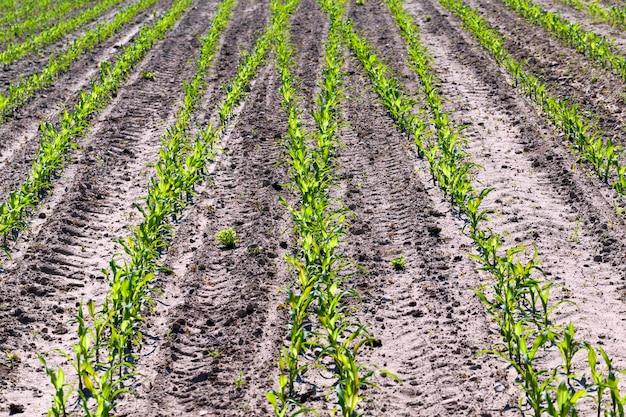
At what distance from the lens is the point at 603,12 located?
56.2 ft

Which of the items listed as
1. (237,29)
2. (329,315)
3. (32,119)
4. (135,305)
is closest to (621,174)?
(329,315)

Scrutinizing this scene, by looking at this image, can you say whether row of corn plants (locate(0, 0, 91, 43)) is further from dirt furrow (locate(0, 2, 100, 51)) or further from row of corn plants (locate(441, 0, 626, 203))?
row of corn plants (locate(441, 0, 626, 203))

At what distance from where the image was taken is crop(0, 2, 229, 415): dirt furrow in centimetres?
606

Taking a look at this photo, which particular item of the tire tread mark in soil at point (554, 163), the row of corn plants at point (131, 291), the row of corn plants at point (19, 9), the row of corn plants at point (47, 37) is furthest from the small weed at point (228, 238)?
the row of corn plants at point (19, 9)

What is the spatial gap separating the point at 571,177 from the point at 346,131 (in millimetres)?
3276

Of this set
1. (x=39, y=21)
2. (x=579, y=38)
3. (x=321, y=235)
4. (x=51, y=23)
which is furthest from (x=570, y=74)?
(x=39, y=21)

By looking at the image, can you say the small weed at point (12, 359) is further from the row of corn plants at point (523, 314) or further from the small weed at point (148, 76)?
the small weed at point (148, 76)

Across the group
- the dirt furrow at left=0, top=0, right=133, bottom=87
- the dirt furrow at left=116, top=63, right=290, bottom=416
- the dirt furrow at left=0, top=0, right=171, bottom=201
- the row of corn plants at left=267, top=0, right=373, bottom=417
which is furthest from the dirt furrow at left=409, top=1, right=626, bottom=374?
the dirt furrow at left=0, top=0, right=133, bottom=87

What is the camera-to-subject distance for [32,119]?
1202cm

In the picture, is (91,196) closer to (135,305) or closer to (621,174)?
(135,305)

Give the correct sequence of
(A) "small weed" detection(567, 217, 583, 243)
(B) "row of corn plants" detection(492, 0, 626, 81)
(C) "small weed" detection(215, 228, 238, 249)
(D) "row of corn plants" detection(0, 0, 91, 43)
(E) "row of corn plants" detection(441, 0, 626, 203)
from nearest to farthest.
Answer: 1. (A) "small weed" detection(567, 217, 583, 243)
2. (C) "small weed" detection(215, 228, 238, 249)
3. (E) "row of corn plants" detection(441, 0, 626, 203)
4. (B) "row of corn plants" detection(492, 0, 626, 81)
5. (D) "row of corn plants" detection(0, 0, 91, 43)

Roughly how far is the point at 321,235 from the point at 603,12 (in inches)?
491

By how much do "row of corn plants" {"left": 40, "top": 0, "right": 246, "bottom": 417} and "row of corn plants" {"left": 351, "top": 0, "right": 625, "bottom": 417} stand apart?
8.31ft

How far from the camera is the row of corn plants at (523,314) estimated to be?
4664 mm
